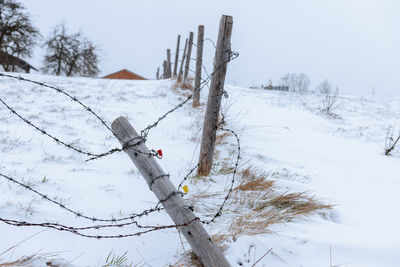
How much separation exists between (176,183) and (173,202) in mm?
1396

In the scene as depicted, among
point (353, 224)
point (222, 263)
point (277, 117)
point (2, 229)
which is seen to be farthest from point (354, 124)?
point (2, 229)

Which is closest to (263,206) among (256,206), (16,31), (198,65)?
(256,206)

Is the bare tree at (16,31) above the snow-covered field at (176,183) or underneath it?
above

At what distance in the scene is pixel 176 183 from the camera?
2910 millimetres

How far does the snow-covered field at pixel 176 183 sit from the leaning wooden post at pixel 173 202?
0.36 m

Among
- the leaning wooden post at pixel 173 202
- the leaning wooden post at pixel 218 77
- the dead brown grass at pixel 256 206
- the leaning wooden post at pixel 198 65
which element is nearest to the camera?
the leaning wooden post at pixel 173 202

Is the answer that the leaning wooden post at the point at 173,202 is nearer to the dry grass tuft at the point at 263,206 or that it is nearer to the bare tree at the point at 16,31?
the dry grass tuft at the point at 263,206

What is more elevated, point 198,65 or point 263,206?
point 198,65

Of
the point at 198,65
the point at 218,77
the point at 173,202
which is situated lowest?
the point at 173,202

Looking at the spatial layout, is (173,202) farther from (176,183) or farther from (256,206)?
(176,183)

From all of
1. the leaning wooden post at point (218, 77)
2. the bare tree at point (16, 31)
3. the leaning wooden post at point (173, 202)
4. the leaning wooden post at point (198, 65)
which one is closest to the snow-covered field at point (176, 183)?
the leaning wooden post at point (173, 202)

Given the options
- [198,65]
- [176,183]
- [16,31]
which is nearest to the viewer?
[176,183]

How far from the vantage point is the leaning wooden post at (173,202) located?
1451 millimetres

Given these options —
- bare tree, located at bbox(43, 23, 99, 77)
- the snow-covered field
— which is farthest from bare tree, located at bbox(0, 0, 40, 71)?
the snow-covered field
